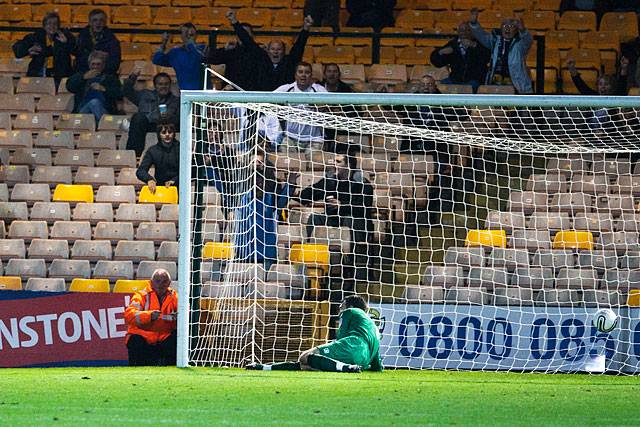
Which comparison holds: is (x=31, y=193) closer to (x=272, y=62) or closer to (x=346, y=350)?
(x=272, y=62)

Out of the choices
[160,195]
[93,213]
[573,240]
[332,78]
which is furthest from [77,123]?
[573,240]

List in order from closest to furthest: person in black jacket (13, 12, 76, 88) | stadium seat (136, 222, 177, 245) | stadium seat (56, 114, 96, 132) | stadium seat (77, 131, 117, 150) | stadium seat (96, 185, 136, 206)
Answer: stadium seat (136, 222, 177, 245) < stadium seat (96, 185, 136, 206) < stadium seat (77, 131, 117, 150) < stadium seat (56, 114, 96, 132) < person in black jacket (13, 12, 76, 88)

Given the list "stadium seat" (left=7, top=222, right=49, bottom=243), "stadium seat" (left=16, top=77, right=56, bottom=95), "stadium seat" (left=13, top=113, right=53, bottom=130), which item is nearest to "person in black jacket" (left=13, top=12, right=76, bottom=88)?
"stadium seat" (left=16, top=77, right=56, bottom=95)

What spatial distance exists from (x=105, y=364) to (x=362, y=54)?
23.7 feet

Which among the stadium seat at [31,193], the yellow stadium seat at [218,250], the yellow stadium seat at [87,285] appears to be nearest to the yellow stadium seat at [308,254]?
the yellow stadium seat at [218,250]

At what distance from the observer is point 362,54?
725 inches

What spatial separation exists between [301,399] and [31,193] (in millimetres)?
8230

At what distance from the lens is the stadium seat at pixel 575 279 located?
13633mm

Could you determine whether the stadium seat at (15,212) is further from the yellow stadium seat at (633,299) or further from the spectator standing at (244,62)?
the yellow stadium seat at (633,299)

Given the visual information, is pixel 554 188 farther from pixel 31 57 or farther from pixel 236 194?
pixel 31 57

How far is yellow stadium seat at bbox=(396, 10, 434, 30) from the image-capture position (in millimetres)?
18969

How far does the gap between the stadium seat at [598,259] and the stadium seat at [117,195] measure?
18.1 ft

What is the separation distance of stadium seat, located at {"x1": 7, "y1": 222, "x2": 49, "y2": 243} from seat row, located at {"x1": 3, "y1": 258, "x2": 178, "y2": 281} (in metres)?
0.49

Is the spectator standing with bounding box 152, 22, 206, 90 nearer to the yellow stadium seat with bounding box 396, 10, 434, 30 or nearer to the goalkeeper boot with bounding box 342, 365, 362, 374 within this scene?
the yellow stadium seat with bounding box 396, 10, 434, 30
